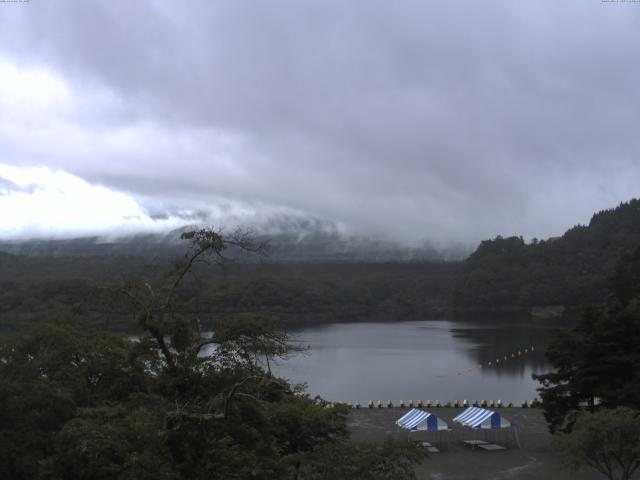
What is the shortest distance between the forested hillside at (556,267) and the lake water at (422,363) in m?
28.0

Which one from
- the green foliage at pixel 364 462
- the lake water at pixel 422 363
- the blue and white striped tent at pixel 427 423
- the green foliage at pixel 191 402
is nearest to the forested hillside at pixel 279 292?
the lake water at pixel 422 363

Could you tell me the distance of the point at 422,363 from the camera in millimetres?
48750

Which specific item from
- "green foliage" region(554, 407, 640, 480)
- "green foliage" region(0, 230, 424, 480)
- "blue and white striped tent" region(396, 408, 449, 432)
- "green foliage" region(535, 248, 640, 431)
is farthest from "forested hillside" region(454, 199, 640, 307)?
"green foliage" region(0, 230, 424, 480)

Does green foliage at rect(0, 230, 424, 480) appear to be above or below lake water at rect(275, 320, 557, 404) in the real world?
above

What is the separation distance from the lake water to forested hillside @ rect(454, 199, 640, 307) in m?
28.0

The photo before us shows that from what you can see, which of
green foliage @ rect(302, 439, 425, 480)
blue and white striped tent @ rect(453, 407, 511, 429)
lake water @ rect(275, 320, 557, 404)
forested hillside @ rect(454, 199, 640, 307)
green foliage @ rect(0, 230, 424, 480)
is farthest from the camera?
forested hillside @ rect(454, 199, 640, 307)

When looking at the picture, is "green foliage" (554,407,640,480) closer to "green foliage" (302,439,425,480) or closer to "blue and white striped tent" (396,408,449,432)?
"green foliage" (302,439,425,480)

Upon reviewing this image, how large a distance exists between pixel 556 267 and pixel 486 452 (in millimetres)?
94347

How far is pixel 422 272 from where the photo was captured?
139500 mm

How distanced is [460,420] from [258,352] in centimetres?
1604

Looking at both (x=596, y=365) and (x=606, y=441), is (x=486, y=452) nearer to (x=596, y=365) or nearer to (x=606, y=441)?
(x=596, y=365)

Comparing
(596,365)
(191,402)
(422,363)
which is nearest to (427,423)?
(596,365)

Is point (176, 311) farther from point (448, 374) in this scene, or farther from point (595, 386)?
point (448, 374)

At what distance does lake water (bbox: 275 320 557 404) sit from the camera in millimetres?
37812
